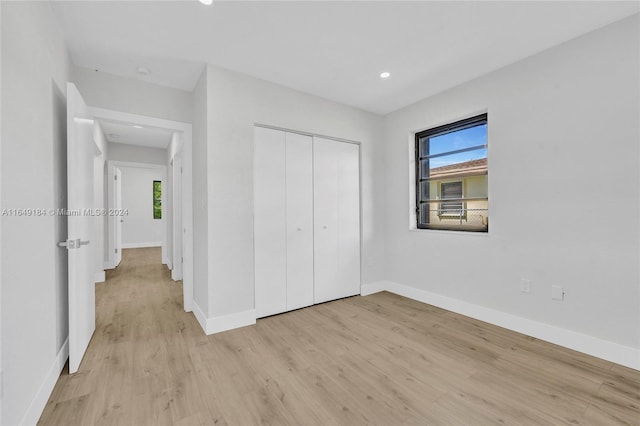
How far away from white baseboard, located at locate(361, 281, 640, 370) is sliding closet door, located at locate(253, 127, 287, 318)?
5.84ft

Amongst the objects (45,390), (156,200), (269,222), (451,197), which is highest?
(156,200)

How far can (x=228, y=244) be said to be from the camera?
2.74 meters

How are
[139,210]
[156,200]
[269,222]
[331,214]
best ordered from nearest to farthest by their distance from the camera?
[269,222]
[331,214]
[139,210]
[156,200]

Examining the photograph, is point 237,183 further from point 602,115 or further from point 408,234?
point 602,115

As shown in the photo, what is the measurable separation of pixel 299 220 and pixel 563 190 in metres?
2.51

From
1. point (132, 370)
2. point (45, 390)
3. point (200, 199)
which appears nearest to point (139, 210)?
Result: point (200, 199)

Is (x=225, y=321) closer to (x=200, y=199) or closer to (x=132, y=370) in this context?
(x=132, y=370)

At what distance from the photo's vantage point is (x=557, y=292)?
2373mm

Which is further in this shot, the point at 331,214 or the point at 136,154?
the point at 136,154

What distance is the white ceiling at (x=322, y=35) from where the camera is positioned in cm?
193

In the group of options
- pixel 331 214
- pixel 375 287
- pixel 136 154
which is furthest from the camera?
pixel 136 154

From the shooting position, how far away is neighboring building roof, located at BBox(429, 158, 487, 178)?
9.83ft

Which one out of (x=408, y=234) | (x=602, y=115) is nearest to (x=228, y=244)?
(x=408, y=234)

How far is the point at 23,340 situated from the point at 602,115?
4.02 meters
